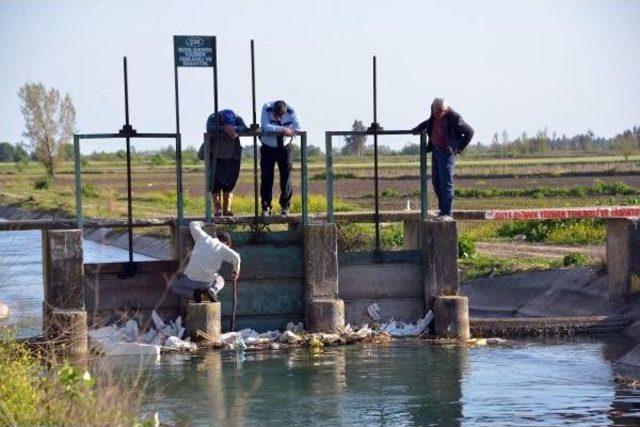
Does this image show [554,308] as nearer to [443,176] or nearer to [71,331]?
[443,176]

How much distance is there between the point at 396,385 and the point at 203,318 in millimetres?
3277

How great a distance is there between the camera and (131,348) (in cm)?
1905

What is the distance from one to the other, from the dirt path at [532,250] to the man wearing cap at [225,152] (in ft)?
25.7

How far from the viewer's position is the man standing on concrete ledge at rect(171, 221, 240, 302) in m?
19.5

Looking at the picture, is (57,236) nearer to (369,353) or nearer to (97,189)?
(369,353)

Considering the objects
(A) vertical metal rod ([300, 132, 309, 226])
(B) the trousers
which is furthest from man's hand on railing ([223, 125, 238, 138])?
(A) vertical metal rod ([300, 132, 309, 226])

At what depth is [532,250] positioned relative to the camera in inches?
1153

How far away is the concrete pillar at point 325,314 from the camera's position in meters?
20.3

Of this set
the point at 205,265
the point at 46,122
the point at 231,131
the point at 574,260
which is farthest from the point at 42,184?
the point at 205,265

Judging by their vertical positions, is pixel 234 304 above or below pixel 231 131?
below

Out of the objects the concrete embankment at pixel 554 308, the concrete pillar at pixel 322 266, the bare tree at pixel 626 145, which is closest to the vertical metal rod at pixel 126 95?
the concrete pillar at pixel 322 266

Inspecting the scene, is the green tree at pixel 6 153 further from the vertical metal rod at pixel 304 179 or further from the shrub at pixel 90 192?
the vertical metal rod at pixel 304 179

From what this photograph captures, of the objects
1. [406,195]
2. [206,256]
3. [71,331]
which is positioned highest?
[206,256]

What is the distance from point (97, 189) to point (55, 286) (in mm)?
50463
